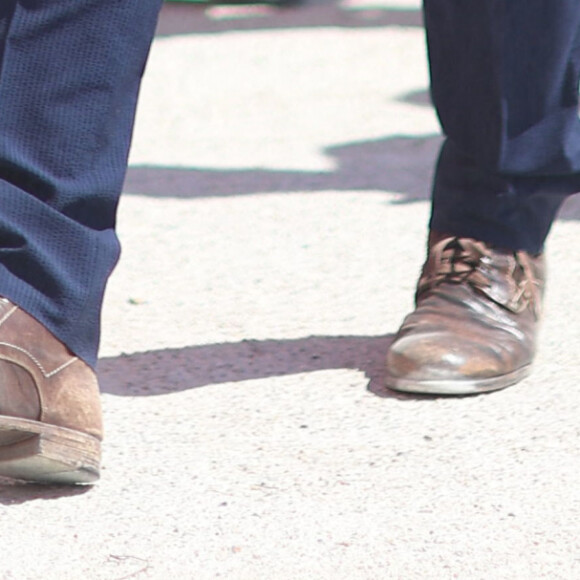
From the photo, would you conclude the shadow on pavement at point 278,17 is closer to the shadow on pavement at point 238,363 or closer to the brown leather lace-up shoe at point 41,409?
the shadow on pavement at point 238,363

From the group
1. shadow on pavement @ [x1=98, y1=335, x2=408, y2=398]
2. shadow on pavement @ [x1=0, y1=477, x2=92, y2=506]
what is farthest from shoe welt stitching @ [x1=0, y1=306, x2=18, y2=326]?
shadow on pavement @ [x1=98, y1=335, x2=408, y2=398]

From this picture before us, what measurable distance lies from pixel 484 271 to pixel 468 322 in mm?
90

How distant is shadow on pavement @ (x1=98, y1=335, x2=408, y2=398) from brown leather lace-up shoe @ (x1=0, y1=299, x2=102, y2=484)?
378mm

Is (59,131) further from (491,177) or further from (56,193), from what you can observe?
(491,177)

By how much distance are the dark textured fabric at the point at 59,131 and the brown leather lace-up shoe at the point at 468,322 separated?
1.82 feet

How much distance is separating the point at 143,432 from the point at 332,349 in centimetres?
43

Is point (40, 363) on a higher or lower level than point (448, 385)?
higher

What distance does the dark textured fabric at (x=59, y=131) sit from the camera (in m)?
1.57

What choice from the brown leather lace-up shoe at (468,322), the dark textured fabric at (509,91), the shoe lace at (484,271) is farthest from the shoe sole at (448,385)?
the dark textured fabric at (509,91)

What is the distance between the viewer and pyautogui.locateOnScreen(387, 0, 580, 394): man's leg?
195cm

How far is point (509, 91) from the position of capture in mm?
1968

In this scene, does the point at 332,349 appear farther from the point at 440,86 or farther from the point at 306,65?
the point at 306,65

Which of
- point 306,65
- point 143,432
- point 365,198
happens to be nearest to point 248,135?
point 365,198

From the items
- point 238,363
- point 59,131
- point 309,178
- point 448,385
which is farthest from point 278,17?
point 59,131
